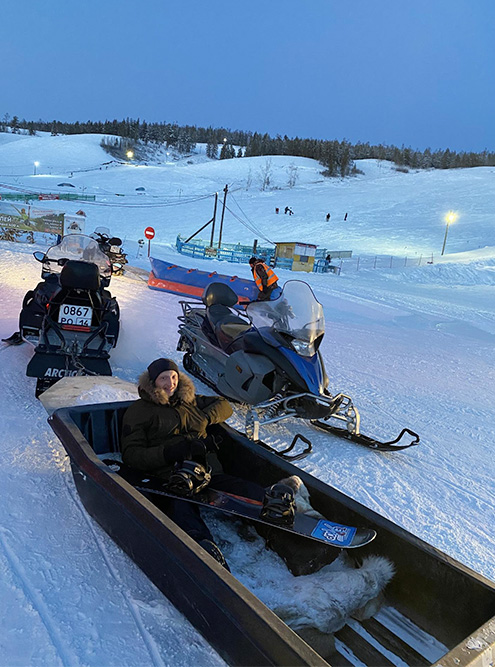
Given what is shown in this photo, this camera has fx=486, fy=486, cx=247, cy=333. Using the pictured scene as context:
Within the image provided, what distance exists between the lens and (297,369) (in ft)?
12.5

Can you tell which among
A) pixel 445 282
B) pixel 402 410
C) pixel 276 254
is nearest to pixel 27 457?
pixel 402 410

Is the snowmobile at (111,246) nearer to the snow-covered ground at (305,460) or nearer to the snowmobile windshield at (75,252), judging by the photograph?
the snow-covered ground at (305,460)

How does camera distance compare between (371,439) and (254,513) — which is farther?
(371,439)

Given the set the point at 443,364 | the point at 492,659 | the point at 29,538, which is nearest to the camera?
the point at 492,659

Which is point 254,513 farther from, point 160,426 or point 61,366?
point 61,366

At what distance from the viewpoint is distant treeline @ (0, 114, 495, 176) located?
255ft

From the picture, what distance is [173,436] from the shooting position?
2777mm

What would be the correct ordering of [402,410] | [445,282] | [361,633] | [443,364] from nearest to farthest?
[361,633] < [402,410] < [443,364] < [445,282]

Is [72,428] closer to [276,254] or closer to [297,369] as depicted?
[297,369]

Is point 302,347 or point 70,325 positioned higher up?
point 302,347

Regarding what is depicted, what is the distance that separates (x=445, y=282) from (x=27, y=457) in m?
18.7

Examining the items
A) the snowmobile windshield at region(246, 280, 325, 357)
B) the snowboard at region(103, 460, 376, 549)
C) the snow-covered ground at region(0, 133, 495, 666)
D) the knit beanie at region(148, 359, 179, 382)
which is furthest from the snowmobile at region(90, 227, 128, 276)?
the snowboard at region(103, 460, 376, 549)

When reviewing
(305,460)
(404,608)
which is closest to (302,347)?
(305,460)

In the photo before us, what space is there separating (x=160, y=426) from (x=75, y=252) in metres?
5.14
